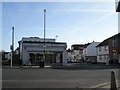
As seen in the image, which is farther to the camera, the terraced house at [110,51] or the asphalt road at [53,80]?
the terraced house at [110,51]

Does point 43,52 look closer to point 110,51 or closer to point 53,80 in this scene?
point 110,51

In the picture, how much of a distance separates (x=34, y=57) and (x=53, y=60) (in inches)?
172

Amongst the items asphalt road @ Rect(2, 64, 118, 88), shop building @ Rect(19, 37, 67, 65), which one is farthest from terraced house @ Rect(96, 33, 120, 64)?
asphalt road @ Rect(2, 64, 118, 88)

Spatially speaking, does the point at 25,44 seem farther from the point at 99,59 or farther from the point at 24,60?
the point at 99,59

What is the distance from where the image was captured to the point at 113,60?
56.3 meters

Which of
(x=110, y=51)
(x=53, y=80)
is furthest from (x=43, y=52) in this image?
(x=53, y=80)

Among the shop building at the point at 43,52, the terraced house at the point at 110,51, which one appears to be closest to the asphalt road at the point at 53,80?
the shop building at the point at 43,52

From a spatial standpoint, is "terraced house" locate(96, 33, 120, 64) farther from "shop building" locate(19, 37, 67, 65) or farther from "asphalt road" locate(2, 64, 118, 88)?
"asphalt road" locate(2, 64, 118, 88)

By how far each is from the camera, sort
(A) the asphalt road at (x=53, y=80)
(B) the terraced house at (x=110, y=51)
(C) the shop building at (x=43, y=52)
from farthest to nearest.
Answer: (B) the terraced house at (x=110, y=51)
(C) the shop building at (x=43, y=52)
(A) the asphalt road at (x=53, y=80)

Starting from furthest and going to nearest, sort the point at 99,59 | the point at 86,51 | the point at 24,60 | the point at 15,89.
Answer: the point at 86,51, the point at 99,59, the point at 24,60, the point at 15,89

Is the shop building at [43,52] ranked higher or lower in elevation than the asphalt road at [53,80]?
higher

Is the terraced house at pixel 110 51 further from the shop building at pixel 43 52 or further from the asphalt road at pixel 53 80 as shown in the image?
the asphalt road at pixel 53 80

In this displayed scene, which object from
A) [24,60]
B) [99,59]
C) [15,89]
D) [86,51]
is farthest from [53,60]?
[86,51]

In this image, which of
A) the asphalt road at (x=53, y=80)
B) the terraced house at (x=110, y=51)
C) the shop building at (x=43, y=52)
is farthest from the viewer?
the terraced house at (x=110, y=51)
